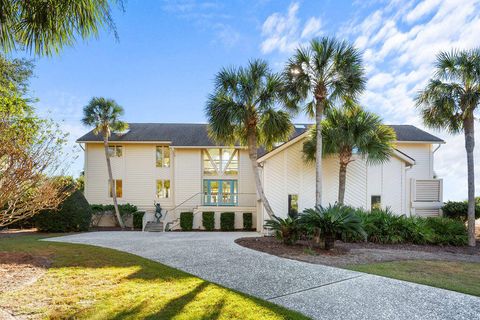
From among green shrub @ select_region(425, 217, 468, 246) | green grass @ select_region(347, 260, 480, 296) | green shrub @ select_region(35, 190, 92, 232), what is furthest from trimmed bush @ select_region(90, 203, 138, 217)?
green shrub @ select_region(425, 217, 468, 246)

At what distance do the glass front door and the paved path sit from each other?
11.9m

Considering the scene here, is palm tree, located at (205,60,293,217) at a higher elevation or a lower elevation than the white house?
higher

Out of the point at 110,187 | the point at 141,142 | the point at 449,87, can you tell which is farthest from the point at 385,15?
the point at 110,187

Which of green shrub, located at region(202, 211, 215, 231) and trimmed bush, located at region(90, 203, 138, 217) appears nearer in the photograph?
green shrub, located at region(202, 211, 215, 231)

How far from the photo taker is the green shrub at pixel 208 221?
19219 millimetres

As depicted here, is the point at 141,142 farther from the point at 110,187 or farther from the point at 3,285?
the point at 3,285

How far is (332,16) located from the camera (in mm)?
9180

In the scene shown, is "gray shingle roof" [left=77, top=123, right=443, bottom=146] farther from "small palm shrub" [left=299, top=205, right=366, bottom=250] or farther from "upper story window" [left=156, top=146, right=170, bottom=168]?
"small palm shrub" [left=299, top=205, right=366, bottom=250]

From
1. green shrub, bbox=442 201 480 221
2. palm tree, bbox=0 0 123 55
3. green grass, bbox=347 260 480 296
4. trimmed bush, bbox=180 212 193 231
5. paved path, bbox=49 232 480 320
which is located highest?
palm tree, bbox=0 0 123 55

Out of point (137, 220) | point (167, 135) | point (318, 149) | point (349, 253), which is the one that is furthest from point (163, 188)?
point (349, 253)

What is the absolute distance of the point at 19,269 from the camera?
7250 millimetres

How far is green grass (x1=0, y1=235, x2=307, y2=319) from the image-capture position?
181 inches

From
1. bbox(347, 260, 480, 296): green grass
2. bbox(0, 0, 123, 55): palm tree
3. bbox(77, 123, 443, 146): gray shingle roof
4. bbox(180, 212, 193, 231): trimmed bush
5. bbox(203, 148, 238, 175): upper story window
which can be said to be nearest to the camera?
bbox(0, 0, 123, 55): palm tree

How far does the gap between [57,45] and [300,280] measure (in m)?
6.55
